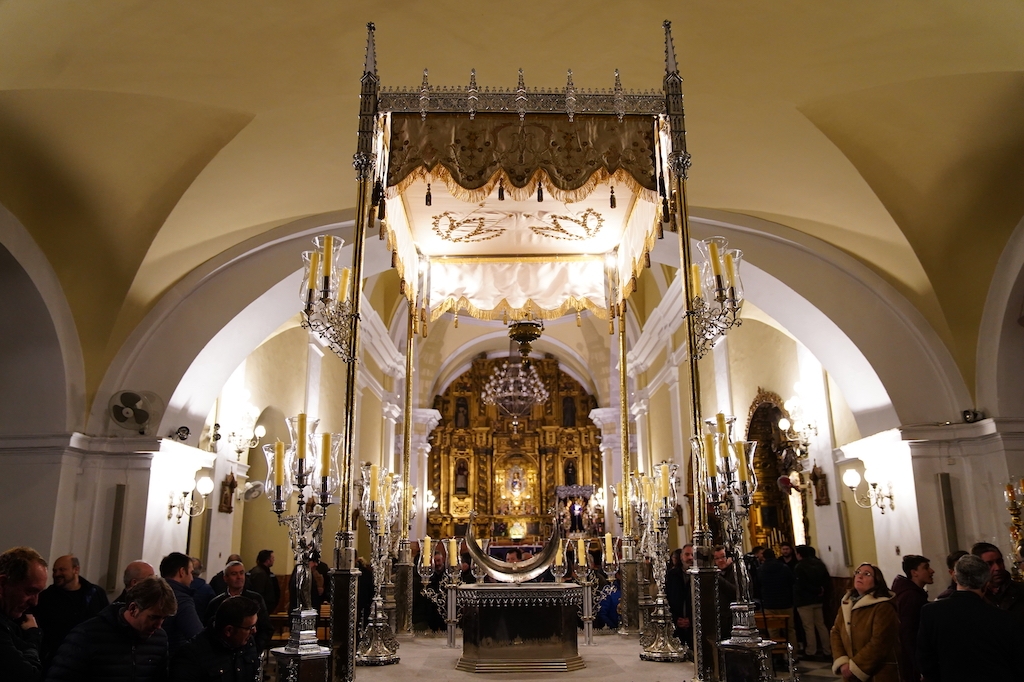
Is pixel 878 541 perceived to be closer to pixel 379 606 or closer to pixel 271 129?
A: pixel 379 606

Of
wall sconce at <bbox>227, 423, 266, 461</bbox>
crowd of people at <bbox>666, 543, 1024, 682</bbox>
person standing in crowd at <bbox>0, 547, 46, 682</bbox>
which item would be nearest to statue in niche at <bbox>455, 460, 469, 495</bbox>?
wall sconce at <bbox>227, 423, 266, 461</bbox>

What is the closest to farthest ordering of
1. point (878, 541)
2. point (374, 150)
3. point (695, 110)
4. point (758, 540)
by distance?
point (374, 150) < point (695, 110) < point (878, 541) < point (758, 540)

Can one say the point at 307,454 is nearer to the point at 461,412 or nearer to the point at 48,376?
the point at 48,376

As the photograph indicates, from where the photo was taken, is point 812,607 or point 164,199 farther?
point 812,607

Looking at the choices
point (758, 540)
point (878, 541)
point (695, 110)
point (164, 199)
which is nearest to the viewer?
point (695, 110)

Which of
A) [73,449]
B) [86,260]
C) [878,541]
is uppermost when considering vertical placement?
[86,260]

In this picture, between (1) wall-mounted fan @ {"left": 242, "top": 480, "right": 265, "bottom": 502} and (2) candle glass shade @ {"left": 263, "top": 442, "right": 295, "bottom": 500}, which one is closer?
Result: (2) candle glass shade @ {"left": 263, "top": 442, "right": 295, "bottom": 500}

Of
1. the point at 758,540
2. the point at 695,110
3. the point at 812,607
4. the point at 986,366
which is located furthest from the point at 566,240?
the point at 758,540

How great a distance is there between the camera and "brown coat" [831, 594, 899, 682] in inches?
182

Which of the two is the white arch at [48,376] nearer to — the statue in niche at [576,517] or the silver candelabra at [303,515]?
the silver candelabra at [303,515]

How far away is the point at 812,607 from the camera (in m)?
9.23

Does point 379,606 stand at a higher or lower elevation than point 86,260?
lower

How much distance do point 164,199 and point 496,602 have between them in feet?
15.8

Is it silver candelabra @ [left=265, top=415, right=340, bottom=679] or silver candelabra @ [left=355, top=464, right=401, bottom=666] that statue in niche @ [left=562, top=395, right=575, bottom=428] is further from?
silver candelabra @ [left=265, top=415, right=340, bottom=679]
